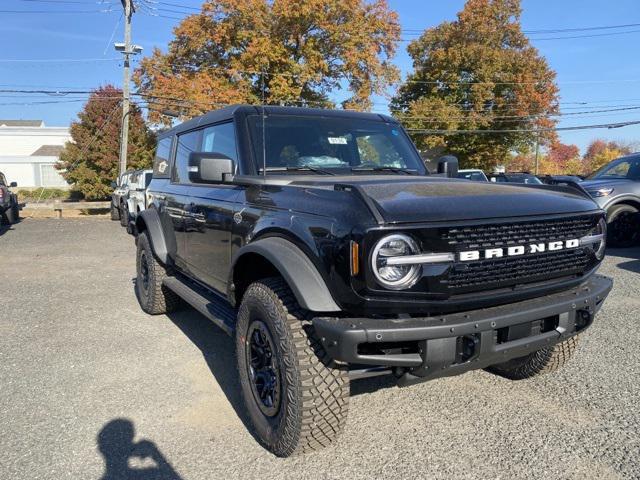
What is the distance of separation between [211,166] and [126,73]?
2148 centimetres

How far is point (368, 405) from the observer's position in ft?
11.0

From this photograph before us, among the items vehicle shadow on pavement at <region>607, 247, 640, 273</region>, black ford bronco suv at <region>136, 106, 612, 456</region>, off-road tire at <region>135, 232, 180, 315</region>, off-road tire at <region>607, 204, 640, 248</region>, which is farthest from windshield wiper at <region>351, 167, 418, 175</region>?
off-road tire at <region>607, 204, 640, 248</region>

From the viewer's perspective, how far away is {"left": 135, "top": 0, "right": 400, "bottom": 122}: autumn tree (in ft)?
76.1

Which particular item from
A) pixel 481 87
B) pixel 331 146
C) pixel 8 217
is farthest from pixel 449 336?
pixel 481 87

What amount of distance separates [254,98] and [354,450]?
2305 centimetres

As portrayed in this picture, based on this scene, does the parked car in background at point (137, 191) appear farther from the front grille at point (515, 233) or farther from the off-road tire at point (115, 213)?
the front grille at point (515, 233)

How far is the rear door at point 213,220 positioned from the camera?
3486mm

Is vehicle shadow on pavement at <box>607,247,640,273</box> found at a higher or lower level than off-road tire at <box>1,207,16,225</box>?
lower

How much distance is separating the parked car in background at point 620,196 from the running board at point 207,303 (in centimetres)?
757

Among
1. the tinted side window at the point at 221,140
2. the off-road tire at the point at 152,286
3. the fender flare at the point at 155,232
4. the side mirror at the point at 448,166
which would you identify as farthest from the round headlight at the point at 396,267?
the off-road tire at the point at 152,286

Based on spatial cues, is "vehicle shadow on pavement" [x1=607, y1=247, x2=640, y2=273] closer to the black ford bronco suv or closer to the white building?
the black ford bronco suv

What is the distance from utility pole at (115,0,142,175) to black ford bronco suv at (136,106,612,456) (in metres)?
19.3

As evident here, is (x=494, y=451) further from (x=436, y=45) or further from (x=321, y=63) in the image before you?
(x=436, y=45)

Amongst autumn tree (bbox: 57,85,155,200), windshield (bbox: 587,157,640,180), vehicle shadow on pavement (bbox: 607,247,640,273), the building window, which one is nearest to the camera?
vehicle shadow on pavement (bbox: 607,247,640,273)
